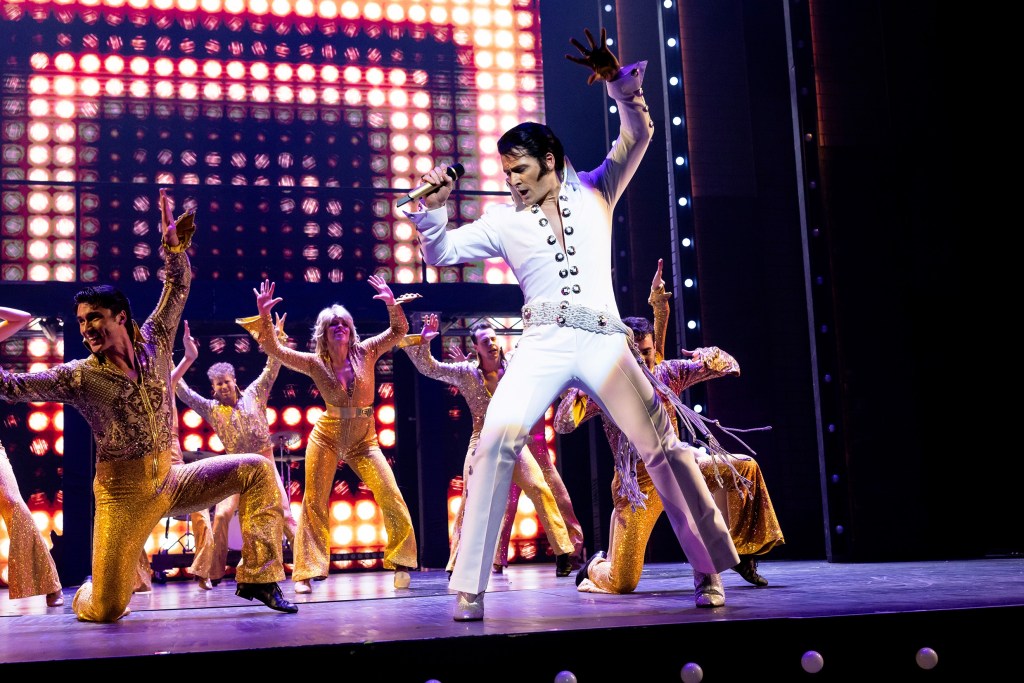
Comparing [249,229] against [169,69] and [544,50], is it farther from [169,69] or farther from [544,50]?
[544,50]

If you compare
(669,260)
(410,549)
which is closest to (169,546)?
(410,549)

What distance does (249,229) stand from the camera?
29.6ft

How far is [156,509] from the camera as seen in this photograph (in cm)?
399

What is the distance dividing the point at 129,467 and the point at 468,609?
1.54 m

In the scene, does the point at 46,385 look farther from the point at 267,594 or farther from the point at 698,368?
the point at 698,368

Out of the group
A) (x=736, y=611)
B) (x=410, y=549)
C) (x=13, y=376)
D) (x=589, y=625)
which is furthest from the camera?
(x=410, y=549)

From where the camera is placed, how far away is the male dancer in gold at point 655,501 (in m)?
4.58

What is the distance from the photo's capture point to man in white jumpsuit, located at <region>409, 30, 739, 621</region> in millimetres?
3357

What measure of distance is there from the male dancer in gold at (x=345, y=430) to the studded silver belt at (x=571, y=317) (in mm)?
2694

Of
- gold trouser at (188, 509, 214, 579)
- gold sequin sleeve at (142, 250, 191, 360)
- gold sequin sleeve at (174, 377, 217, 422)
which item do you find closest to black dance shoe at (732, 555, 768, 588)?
gold sequin sleeve at (142, 250, 191, 360)

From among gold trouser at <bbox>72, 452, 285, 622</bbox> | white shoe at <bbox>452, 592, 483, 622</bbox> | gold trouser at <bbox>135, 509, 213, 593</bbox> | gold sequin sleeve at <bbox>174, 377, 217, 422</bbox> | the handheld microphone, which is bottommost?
gold trouser at <bbox>135, 509, 213, 593</bbox>

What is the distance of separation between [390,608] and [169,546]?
225 inches

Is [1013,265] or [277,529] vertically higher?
[1013,265]

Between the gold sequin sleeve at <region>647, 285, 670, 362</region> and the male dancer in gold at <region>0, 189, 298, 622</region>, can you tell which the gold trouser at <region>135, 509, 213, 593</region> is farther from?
the gold sequin sleeve at <region>647, 285, 670, 362</region>
